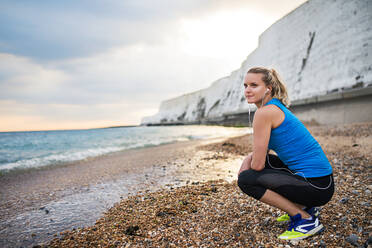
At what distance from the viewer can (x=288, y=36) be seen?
2134cm

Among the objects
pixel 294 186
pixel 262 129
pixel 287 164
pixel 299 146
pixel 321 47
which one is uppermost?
pixel 321 47

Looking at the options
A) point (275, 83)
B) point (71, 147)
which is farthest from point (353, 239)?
point (71, 147)

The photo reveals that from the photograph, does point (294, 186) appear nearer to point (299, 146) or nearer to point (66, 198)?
point (299, 146)

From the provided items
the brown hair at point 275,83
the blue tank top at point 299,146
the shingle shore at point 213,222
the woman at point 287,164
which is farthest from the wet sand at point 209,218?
the brown hair at point 275,83

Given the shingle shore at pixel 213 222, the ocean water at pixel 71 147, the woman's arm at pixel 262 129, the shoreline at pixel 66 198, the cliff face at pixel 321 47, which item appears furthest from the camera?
the cliff face at pixel 321 47

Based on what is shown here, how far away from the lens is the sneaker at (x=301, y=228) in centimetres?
189

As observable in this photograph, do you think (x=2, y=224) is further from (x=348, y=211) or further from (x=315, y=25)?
(x=315, y=25)

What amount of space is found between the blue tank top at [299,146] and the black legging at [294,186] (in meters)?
0.07

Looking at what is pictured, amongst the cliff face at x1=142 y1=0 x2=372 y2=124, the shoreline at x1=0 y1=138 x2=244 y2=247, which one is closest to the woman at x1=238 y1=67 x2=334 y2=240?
the shoreline at x1=0 y1=138 x2=244 y2=247

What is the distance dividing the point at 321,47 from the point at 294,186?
18.6 meters

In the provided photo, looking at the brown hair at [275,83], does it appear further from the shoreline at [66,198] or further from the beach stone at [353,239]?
the shoreline at [66,198]

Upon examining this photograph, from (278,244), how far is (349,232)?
668 mm

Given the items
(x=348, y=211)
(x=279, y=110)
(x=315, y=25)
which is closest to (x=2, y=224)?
(x=279, y=110)

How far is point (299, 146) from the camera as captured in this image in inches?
74.2
